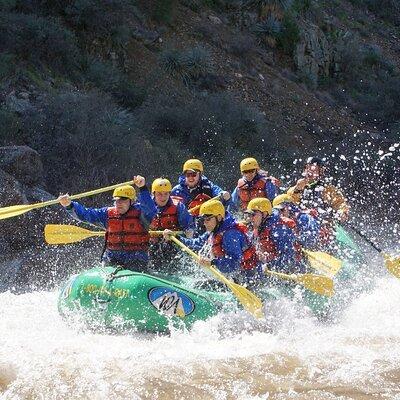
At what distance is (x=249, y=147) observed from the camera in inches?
622

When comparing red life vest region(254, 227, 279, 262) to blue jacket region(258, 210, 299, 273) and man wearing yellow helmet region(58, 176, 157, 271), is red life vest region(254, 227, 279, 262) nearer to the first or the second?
blue jacket region(258, 210, 299, 273)

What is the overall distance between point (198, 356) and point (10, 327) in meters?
2.08

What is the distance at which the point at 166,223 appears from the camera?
8.10m

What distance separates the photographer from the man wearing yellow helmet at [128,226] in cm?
735

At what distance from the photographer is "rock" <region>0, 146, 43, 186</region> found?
10.2m

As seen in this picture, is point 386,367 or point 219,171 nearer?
point 386,367

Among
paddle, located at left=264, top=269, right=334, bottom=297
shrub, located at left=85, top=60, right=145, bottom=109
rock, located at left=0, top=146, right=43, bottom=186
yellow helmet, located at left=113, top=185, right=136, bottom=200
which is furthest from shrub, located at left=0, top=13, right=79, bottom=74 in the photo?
paddle, located at left=264, top=269, right=334, bottom=297

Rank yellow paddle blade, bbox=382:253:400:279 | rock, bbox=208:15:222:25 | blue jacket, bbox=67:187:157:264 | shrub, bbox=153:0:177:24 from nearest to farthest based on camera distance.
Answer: blue jacket, bbox=67:187:157:264 < yellow paddle blade, bbox=382:253:400:279 < shrub, bbox=153:0:177:24 < rock, bbox=208:15:222:25

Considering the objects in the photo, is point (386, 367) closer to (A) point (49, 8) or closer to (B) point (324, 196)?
(B) point (324, 196)

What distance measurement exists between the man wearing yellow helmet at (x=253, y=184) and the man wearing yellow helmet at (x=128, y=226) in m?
2.40

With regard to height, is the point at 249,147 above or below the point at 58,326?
below

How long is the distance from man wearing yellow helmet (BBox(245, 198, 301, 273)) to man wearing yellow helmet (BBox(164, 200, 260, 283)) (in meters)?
0.45

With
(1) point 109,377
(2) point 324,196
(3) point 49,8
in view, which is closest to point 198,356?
(1) point 109,377

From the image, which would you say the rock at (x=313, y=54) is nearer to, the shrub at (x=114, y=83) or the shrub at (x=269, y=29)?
the shrub at (x=269, y=29)
